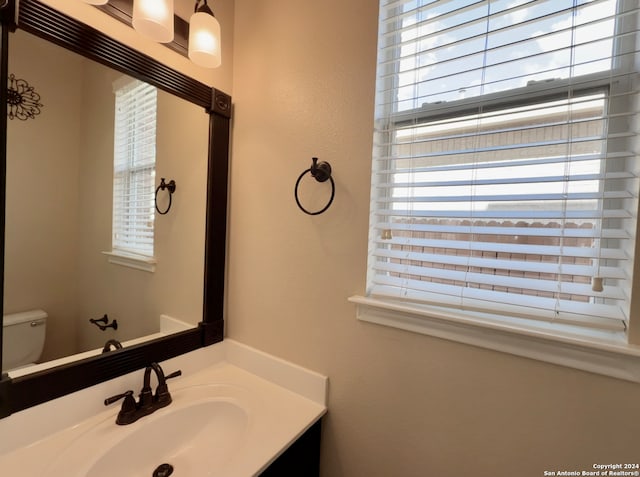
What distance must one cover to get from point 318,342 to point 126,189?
3.22 ft

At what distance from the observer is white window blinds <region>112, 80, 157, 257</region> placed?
108 centimetres

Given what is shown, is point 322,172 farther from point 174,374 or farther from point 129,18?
point 174,374

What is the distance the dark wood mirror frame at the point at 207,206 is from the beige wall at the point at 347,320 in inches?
2.8

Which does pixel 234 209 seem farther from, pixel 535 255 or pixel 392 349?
pixel 535 255

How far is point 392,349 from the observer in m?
0.96

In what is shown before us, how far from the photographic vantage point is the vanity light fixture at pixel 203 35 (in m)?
1.00

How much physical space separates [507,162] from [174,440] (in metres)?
1.44

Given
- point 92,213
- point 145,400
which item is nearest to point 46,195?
point 92,213

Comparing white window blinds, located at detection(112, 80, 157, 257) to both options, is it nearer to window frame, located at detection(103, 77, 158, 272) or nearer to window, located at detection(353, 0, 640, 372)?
window frame, located at detection(103, 77, 158, 272)

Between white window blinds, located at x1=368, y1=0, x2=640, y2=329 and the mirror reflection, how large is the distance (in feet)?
2.79

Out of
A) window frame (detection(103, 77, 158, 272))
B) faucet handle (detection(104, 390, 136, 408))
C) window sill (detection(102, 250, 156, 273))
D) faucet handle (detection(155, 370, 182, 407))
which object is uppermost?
window frame (detection(103, 77, 158, 272))

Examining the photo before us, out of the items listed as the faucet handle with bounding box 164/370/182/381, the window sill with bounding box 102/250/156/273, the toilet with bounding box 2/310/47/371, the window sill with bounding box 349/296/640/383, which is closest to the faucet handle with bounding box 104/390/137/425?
the faucet handle with bounding box 164/370/182/381

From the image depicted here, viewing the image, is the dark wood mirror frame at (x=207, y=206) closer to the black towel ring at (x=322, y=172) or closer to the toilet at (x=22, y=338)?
the toilet at (x=22, y=338)

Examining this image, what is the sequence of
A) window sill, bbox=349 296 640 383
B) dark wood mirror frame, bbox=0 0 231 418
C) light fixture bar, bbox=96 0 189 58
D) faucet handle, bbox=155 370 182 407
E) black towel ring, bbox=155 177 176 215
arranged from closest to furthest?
window sill, bbox=349 296 640 383, dark wood mirror frame, bbox=0 0 231 418, light fixture bar, bbox=96 0 189 58, faucet handle, bbox=155 370 182 407, black towel ring, bbox=155 177 176 215
